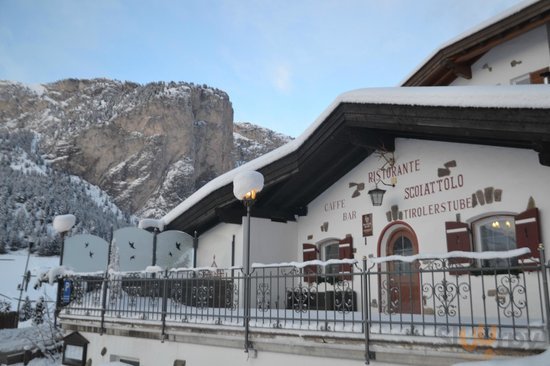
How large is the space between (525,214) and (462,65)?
4310mm

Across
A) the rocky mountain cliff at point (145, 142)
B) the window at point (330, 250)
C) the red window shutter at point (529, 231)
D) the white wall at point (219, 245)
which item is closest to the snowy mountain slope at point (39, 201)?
the rocky mountain cliff at point (145, 142)

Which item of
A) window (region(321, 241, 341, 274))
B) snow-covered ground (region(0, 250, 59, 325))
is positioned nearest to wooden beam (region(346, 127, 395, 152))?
window (region(321, 241, 341, 274))

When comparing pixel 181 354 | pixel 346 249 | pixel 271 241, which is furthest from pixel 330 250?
pixel 181 354

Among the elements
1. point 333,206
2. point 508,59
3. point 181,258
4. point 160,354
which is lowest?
point 160,354

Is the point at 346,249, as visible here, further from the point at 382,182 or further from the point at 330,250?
the point at 382,182

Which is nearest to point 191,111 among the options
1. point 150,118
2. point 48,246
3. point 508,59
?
point 150,118

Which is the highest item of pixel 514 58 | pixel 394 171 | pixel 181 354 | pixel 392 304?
pixel 514 58

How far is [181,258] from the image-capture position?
45.7ft

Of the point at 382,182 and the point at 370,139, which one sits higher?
the point at 370,139

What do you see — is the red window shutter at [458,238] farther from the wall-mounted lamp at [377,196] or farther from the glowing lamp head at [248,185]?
the glowing lamp head at [248,185]

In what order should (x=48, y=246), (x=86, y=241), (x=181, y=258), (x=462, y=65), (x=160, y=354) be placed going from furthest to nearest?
(x=48, y=246) < (x=181, y=258) < (x=86, y=241) < (x=462, y=65) < (x=160, y=354)

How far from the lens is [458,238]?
28.0 feet

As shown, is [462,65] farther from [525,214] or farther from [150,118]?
[150,118]

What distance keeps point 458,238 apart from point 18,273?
3689cm
